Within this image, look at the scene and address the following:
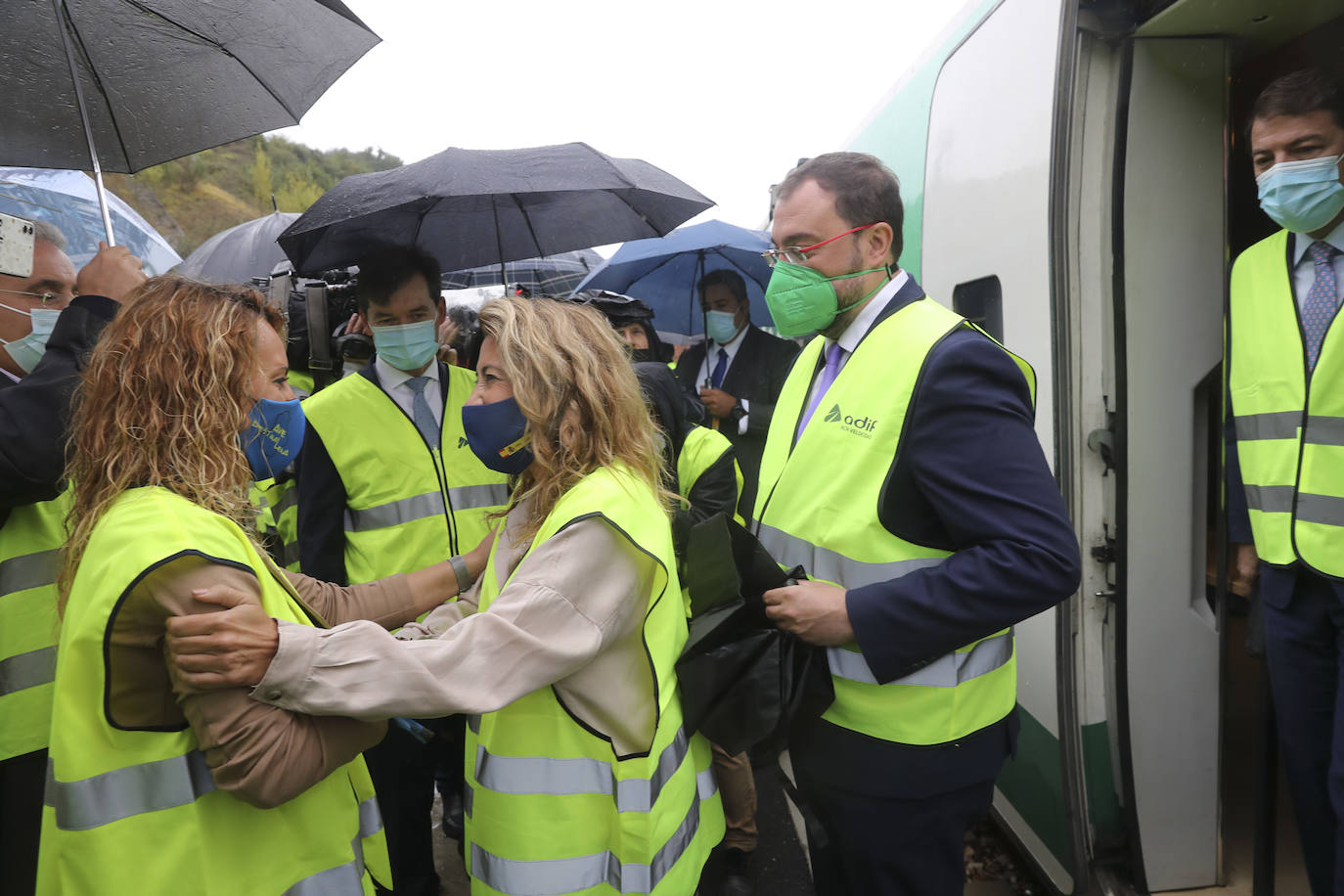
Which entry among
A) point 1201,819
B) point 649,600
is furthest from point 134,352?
point 1201,819

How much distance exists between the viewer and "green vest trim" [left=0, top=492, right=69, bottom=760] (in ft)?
6.40

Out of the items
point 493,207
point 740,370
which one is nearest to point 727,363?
point 740,370

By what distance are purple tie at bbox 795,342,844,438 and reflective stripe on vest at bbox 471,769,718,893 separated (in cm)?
103

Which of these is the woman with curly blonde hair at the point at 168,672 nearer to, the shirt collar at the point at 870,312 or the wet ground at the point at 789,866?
the shirt collar at the point at 870,312

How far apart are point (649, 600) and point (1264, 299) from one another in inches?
72.9

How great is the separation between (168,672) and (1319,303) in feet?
8.91

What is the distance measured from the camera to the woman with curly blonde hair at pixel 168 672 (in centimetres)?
132

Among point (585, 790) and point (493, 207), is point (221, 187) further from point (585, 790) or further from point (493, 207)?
point (585, 790)

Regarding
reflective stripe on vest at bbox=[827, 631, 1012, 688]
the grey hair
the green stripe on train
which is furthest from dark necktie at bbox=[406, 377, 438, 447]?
the green stripe on train

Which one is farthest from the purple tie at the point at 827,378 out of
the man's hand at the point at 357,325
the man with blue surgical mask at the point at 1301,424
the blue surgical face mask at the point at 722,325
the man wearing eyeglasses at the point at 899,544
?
the blue surgical face mask at the point at 722,325

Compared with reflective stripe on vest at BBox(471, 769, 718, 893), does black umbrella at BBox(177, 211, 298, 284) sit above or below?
above

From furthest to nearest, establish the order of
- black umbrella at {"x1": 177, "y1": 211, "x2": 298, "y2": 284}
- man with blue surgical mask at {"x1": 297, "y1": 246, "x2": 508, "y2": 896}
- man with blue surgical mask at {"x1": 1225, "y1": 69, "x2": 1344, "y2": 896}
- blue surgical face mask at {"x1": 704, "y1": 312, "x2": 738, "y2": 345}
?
black umbrella at {"x1": 177, "y1": 211, "x2": 298, "y2": 284}, blue surgical face mask at {"x1": 704, "y1": 312, "x2": 738, "y2": 345}, man with blue surgical mask at {"x1": 297, "y1": 246, "x2": 508, "y2": 896}, man with blue surgical mask at {"x1": 1225, "y1": 69, "x2": 1344, "y2": 896}

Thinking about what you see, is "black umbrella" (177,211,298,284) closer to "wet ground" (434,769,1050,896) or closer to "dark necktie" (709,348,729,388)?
"dark necktie" (709,348,729,388)

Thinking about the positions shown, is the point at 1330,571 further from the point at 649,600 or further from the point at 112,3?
the point at 112,3
